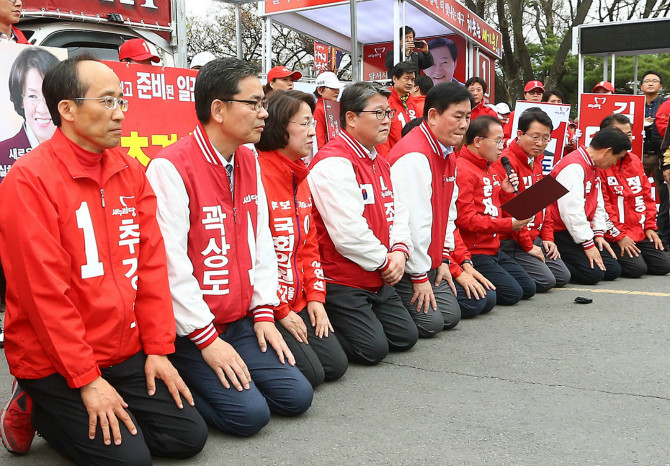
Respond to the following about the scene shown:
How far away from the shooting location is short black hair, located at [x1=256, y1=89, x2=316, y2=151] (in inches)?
155

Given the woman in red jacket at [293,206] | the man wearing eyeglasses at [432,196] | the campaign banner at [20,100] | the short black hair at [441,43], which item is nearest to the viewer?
the woman in red jacket at [293,206]

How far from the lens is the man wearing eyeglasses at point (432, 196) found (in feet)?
15.8

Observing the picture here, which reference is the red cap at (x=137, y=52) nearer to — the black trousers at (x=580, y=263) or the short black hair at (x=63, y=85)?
the short black hair at (x=63, y=85)

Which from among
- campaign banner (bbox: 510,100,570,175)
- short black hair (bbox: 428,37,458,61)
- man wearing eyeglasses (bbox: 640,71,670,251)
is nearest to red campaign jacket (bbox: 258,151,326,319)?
campaign banner (bbox: 510,100,570,175)

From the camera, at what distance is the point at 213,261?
3.30 meters

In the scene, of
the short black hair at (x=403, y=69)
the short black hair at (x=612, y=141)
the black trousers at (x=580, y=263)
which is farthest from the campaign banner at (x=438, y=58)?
the black trousers at (x=580, y=263)

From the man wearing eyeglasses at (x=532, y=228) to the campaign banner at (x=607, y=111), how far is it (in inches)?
92.4

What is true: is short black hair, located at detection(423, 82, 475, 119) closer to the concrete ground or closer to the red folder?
the red folder

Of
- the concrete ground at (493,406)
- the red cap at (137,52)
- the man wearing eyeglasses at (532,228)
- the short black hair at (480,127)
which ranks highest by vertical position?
the red cap at (137,52)

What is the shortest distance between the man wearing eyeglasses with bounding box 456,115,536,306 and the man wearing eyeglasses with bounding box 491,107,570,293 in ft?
1.16

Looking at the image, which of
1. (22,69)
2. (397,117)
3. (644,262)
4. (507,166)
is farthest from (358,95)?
(644,262)

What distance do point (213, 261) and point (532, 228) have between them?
13.6 feet

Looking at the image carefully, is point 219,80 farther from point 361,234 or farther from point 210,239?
point 361,234

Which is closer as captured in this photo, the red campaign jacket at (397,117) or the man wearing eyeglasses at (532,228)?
the man wearing eyeglasses at (532,228)
